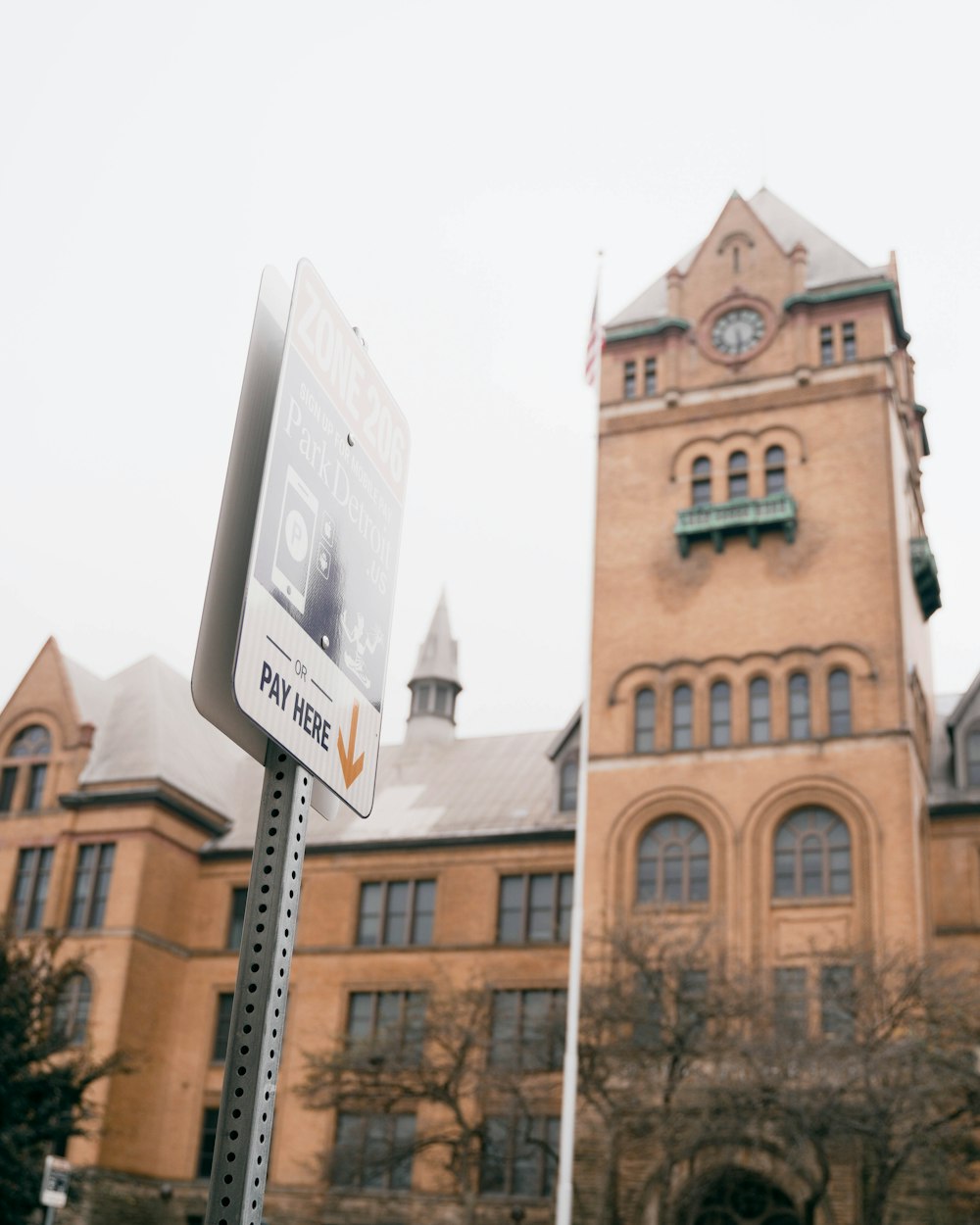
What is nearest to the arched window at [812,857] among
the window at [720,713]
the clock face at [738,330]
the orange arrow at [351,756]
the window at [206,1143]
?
the window at [720,713]

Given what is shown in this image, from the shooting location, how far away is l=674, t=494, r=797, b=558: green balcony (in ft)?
132

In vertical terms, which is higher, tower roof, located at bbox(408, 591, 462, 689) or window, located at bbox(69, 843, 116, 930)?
tower roof, located at bbox(408, 591, 462, 689)

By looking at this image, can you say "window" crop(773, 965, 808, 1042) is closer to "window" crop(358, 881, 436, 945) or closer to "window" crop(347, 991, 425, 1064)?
"window" crop(347, 991, 425, 1064)

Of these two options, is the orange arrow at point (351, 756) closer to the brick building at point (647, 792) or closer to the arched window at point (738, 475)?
the brick building at point (647, 792)

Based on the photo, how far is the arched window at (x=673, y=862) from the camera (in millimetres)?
38000

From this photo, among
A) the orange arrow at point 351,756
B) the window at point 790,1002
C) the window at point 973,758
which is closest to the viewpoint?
the orange arrow at point 351,756

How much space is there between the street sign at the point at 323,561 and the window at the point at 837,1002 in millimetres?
26879

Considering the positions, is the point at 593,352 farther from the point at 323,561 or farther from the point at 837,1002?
the point at 323,561

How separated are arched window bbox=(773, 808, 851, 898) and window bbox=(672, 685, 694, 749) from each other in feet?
11.9

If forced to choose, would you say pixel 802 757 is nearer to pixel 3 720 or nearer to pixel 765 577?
pixel 765 577

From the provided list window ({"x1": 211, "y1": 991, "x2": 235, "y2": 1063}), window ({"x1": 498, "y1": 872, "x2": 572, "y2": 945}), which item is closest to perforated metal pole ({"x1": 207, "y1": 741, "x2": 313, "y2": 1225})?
window ({"x1": 498, "y1": 872, "x2": 572, "y2": 945})

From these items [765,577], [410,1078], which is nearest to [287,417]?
[410,1078]

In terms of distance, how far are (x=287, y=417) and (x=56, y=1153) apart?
4092cm

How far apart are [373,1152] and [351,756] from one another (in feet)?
111
